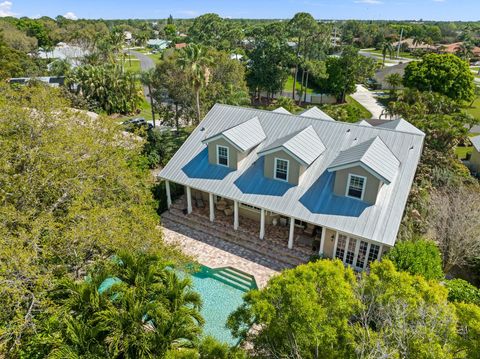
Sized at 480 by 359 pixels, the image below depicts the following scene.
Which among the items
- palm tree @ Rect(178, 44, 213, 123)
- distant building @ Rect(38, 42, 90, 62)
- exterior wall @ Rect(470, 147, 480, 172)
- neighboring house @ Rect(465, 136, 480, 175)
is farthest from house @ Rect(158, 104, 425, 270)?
distant building @ Rect(38, 42, 90, 62)

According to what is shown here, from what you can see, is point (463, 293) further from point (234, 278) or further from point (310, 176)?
point (234, 278)

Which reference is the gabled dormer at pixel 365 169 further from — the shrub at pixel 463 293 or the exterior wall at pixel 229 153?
the exterior wall at pixel 229 153

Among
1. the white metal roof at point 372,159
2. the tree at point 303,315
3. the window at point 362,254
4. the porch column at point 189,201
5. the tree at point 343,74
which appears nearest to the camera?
the tree at point 303,315

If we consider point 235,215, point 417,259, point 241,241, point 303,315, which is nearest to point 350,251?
point 417,259

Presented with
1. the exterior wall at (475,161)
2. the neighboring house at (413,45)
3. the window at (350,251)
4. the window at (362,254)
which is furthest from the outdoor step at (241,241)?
the neighboring house at (413,45)

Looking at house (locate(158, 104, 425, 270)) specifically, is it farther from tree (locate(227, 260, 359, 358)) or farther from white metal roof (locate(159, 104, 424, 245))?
tree (locate(227, 260, 359, 358))

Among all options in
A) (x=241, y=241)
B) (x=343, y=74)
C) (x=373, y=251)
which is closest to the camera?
(x=373, y=251)
